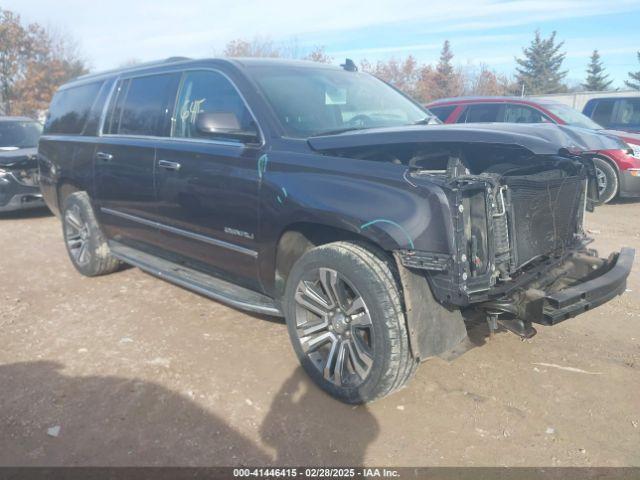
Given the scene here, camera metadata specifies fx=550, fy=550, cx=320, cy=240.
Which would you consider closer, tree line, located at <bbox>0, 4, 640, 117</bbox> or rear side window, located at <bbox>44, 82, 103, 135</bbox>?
rear side window, located at <bbox>44, 82, 103, 135</bbox>

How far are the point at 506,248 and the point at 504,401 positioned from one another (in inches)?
38.7

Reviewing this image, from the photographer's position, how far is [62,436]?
2.98 meters

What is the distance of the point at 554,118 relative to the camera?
30.7 feet

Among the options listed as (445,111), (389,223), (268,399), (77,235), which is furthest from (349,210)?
(445,111)

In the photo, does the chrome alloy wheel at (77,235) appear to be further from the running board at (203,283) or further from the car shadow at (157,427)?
the car shadow at (157,427)

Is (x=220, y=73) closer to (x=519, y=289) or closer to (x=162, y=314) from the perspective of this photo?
(x=162, y=314)

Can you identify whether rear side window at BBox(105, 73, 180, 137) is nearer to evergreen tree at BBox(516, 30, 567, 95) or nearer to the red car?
the red car

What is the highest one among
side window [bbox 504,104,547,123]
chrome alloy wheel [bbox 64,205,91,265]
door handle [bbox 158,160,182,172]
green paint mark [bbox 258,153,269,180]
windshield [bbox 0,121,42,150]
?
green paint mark [bbox 258,153,269,180]

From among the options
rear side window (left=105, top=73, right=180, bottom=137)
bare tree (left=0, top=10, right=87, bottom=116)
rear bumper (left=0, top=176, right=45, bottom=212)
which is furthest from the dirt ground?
bare tree (left=0, top=10, right=87, bottom=116)

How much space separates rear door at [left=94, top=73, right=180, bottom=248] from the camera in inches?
173

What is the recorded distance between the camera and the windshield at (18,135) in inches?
368

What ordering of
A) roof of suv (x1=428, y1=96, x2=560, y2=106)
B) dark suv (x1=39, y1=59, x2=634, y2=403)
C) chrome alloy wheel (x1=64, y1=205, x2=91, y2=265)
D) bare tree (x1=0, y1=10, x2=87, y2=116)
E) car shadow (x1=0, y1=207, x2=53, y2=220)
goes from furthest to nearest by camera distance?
bare tree (x1=0, y1=10, x2=87, y2=116)
roof of suv (x1=428, y1=96, x2=560, y2=106)
car shadow (x1=0, y1=207, x2=53, y2=220)
chrome alloy wheel (x1=64, y1=205, x2=91, y2=265)
dark suv (x1=39, y1=59, x2=634, y2=403)

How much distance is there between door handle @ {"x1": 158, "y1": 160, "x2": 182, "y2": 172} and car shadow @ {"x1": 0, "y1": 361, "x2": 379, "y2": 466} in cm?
153

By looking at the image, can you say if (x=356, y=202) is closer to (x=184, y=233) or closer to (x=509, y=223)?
(x=509, y=223)
